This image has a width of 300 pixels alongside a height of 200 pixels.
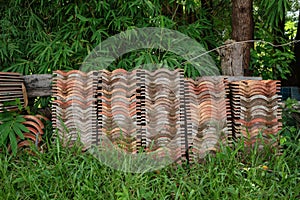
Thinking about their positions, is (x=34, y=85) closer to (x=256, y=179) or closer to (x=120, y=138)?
(x=120, y=138)

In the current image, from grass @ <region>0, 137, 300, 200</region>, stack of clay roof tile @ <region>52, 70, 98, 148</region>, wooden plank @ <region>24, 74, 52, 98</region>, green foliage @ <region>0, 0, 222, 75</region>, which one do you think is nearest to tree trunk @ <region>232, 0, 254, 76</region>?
green foliage @ <region>0, 0, 222, 75</region>

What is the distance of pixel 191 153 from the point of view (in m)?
2.86

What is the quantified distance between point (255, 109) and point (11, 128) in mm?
1931

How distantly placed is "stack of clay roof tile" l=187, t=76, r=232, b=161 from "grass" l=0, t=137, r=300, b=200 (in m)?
0.14

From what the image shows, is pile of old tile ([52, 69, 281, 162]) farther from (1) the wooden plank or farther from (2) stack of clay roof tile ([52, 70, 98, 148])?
(1) the wooden plank

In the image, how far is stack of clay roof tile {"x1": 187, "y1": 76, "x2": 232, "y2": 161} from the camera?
9.34ft

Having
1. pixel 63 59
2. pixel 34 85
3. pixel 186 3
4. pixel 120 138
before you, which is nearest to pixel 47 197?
pixel 120 138

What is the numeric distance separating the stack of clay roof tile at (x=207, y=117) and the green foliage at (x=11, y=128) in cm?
133

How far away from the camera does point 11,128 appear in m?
2.92

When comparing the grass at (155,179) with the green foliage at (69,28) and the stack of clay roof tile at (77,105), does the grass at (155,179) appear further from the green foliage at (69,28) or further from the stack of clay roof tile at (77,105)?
the green foliage at (69,28)

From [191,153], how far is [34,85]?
5.01 feet

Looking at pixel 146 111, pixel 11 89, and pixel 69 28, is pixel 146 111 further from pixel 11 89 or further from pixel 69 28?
pixel 69 28

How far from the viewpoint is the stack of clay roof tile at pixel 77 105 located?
2.93m

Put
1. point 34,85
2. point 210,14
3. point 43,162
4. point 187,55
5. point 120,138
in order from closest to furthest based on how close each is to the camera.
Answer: point 43,162 < point 120,138 < point 34,85 < point 187,55 < point 210,14
